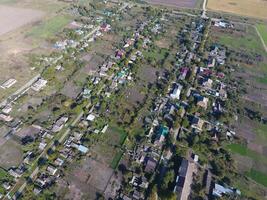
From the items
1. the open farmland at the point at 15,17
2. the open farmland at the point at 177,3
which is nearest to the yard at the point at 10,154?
the open farmland at the point at 15,17

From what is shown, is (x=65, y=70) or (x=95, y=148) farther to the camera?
(x=65, y=70)

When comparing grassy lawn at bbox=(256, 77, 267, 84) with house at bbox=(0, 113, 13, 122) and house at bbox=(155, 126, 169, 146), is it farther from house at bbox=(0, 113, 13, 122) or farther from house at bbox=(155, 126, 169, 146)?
house at bbox=(0, 113, 13, 122)

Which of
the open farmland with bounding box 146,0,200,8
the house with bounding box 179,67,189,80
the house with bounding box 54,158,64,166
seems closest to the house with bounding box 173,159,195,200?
the house with bounding box 54,158,64,166

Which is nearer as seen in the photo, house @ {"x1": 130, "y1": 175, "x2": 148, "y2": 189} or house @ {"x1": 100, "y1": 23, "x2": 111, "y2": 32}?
house @ {"x1": 130, "y1": 175, "x2": 148, "y2": 189}

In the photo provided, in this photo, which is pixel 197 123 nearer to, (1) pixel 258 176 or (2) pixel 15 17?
(1) pixel 258 176

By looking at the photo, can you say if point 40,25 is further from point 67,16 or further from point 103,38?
point 103,38

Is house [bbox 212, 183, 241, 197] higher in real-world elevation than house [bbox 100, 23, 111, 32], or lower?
lower

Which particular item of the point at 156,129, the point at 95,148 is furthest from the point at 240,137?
the point at 95,148
